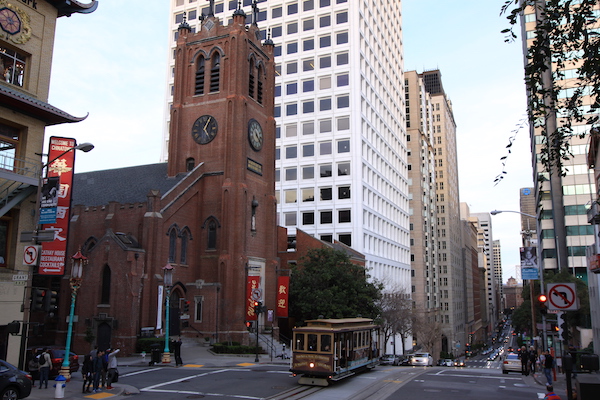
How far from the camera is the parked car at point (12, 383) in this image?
599 inches

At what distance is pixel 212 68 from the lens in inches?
1795

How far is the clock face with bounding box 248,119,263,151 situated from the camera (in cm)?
4414

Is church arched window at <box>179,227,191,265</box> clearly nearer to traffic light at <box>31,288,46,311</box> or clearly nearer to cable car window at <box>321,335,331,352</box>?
cable car window at <box>321,335,331,352</box>

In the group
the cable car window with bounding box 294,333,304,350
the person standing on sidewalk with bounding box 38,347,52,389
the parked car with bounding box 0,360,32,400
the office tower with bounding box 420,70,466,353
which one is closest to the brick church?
the person standing on sidewalk with bounding box 38,347,52,389

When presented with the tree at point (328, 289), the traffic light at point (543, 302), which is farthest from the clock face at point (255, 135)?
the traffic light at point (543, 302)

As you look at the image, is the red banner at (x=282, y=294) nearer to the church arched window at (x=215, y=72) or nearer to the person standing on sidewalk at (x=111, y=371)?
the church arched window at (x=215, y=72)

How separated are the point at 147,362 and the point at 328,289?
55.2 ft

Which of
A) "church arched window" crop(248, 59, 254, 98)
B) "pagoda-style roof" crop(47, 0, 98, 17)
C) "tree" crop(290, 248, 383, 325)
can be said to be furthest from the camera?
"church arched window" crop(248, 59, 254, 98)

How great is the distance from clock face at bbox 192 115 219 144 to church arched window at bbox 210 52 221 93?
9.20 feet

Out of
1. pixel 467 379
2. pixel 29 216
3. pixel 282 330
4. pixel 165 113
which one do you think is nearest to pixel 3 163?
pixel 29 216

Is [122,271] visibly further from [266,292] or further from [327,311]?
[327,311]

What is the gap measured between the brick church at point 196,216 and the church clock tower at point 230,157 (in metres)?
0.09

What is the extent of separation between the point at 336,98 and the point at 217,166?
92.2 ft

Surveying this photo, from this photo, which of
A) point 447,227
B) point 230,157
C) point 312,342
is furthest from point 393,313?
point 447,227
